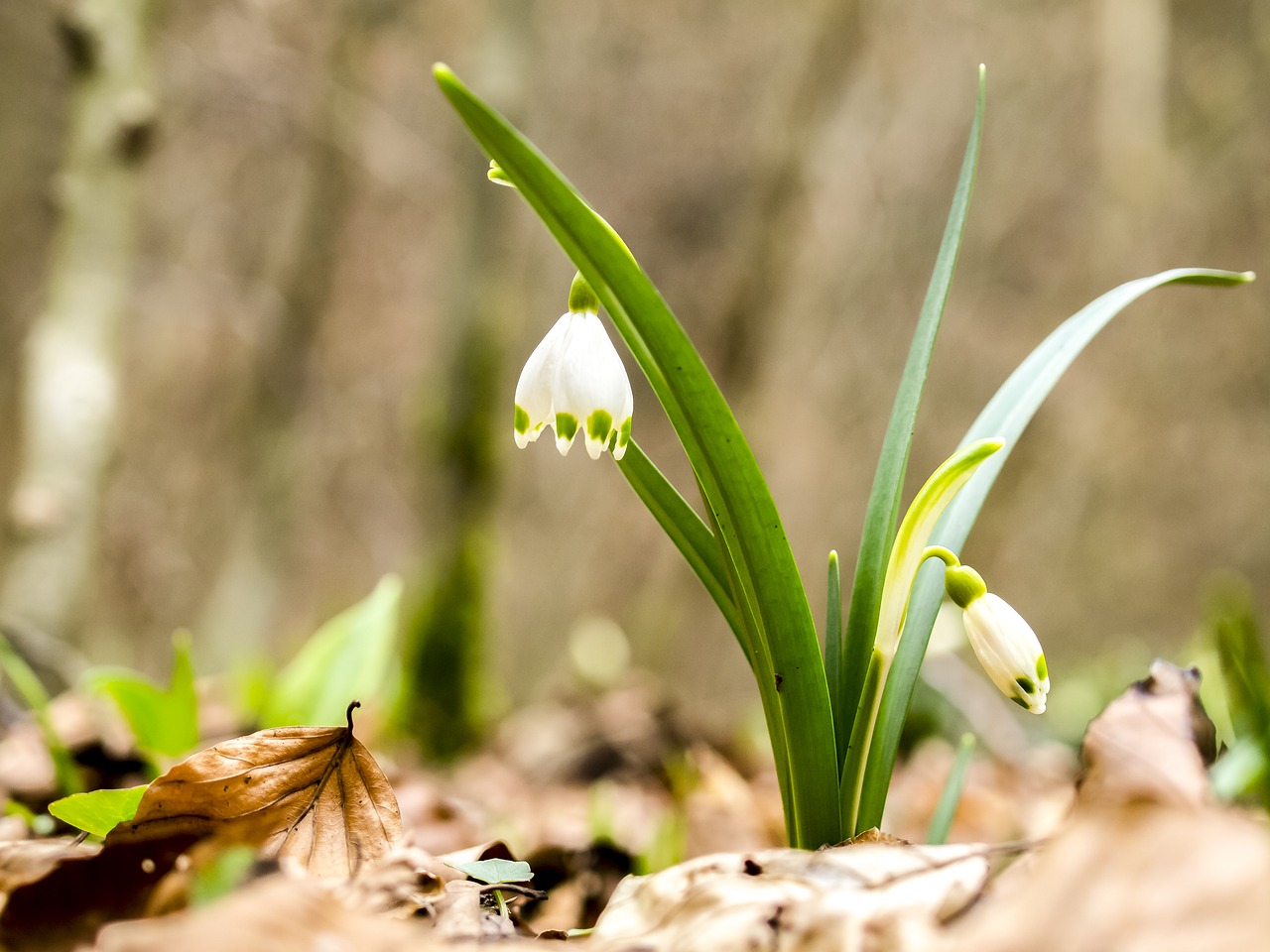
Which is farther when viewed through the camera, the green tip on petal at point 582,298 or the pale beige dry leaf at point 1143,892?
the green tip on petal at point 582,298

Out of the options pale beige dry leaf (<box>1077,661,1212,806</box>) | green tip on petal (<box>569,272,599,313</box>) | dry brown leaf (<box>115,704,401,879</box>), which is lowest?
dry brown leaf (<box>115,704,401,879</box>)

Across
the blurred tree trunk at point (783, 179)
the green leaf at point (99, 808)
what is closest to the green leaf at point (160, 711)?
the green leaf at point (99, 808)

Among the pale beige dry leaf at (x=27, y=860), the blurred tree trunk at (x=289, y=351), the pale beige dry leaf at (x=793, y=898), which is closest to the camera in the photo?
the pale beige dry leaf at (x=793, y=898)

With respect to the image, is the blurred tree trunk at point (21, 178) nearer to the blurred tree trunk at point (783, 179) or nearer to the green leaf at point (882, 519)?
the blurred tree trunk at point (783, 179)

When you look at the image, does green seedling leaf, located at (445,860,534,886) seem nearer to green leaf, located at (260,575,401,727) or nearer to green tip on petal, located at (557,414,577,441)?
green tip on petal, located at (557,414,577,441)

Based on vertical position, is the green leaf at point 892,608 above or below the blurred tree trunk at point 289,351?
below

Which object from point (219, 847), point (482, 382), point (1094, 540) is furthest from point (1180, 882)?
point (1094, 540)

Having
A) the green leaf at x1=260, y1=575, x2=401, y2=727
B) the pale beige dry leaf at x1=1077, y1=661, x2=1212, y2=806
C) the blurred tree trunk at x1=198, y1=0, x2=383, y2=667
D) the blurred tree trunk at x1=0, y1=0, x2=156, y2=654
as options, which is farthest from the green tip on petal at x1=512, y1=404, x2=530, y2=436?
the blurred tree trunk at x1=198, y1=0, x2=383, y2=667
